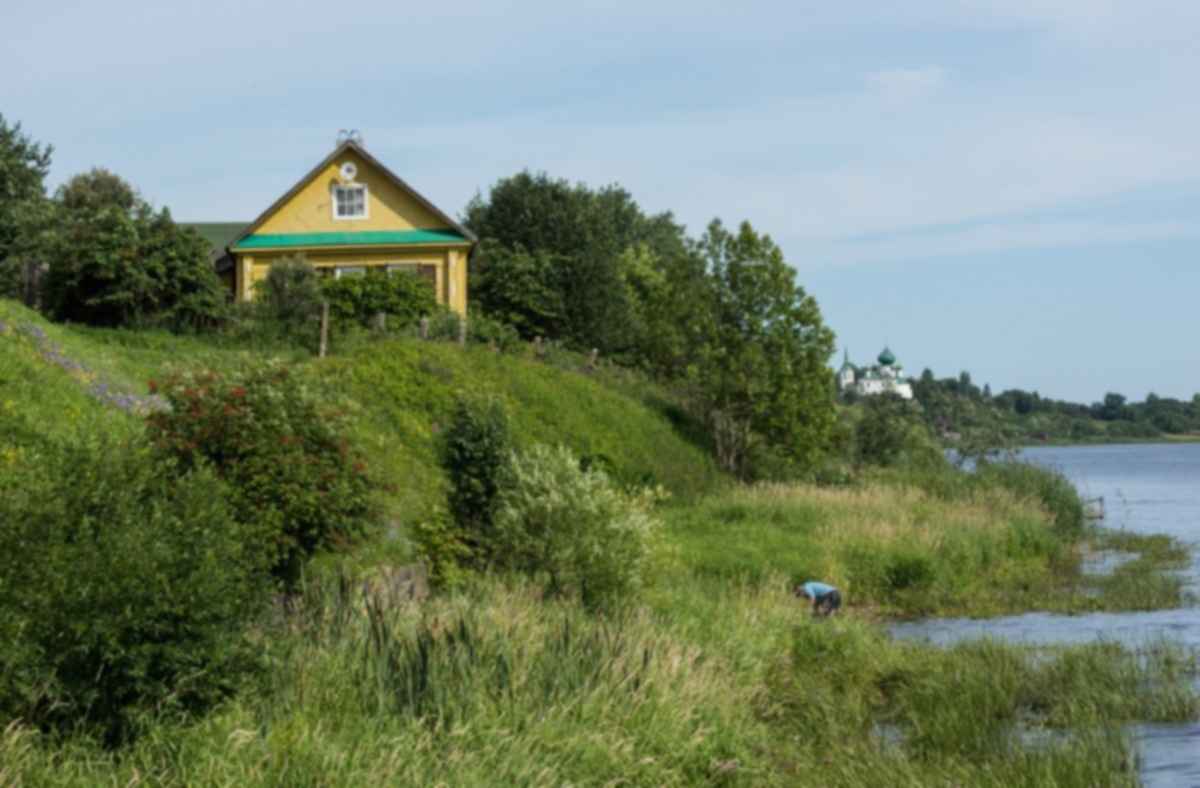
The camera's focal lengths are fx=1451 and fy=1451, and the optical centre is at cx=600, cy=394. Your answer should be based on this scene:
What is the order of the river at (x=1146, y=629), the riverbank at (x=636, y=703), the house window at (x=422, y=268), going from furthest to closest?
the house window at (x=422, y=268), the river at (x=1146, y=629), the riverbank at (x=636, y=703)

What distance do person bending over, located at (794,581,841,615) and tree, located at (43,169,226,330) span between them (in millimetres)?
17520

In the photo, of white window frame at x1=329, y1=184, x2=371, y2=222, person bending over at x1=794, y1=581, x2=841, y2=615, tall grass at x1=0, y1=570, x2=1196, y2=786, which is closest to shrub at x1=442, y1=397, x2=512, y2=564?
tall grass at x1=0, y1=570, x2=1196, y2=786

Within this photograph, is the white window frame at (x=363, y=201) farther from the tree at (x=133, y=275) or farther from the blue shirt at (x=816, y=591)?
the blue shirt at (x=816, y=591)

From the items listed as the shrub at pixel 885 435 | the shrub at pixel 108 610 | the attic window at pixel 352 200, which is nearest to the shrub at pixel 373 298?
the attic window at pixel 352 200

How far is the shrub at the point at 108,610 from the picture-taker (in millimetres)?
8930

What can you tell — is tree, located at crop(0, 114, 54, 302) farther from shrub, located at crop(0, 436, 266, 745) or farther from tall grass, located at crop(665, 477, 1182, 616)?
shrub, located at crop(0, 436, 266, 745)

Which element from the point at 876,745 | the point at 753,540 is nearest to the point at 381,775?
the point at 876,745

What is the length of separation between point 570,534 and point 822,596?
235 inches

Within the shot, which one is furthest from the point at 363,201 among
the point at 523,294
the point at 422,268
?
the point at 523,294

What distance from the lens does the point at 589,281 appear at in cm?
5516

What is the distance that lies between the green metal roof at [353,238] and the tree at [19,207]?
632 centimetres

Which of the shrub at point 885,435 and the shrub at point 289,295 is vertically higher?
the shrub at point 289,295

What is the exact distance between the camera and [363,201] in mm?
46938

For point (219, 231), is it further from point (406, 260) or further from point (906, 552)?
point (906, 552)
